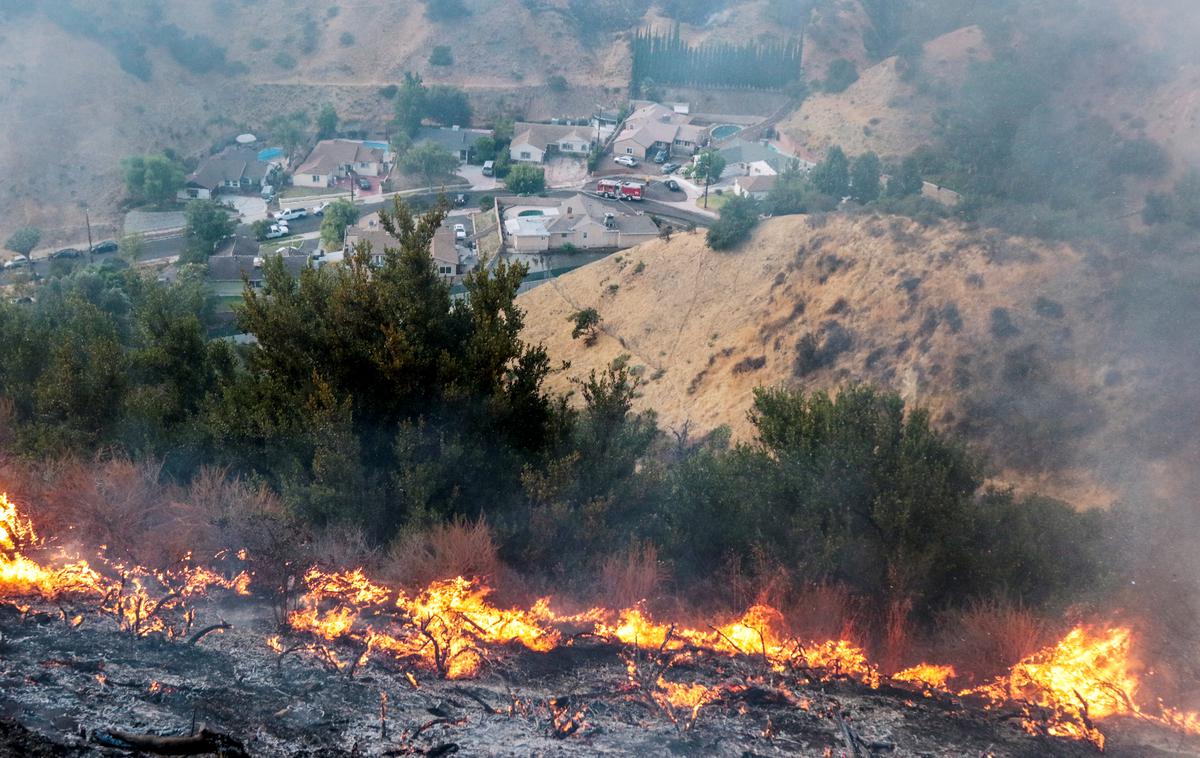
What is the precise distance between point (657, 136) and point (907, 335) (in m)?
32.2

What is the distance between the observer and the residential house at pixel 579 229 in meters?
35.3

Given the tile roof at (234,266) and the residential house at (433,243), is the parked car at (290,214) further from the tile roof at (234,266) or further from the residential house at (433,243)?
the tile roof at (234,266)

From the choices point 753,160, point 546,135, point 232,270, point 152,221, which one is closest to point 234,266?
point 232,270

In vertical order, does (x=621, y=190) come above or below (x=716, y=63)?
below

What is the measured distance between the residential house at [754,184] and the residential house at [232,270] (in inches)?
805

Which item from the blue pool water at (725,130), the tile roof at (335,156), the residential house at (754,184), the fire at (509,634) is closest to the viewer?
the fire at (509,634)

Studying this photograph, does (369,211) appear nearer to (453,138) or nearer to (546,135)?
(453,138)

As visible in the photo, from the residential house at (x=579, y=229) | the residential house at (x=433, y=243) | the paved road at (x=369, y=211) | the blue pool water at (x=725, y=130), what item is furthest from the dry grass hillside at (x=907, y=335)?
the blue pool water at (x=725, y=130)

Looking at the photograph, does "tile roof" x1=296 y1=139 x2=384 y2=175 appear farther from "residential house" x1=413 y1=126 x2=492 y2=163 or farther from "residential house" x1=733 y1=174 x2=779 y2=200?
"residential house" x1=733 y1=174 x2=779 y2=200

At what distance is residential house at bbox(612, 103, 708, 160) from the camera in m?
49.6

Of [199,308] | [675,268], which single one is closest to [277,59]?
[199,308]

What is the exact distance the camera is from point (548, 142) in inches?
1983

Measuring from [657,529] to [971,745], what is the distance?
3.43 meters

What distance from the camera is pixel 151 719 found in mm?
4938
